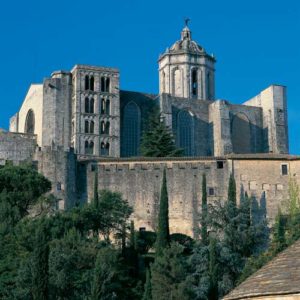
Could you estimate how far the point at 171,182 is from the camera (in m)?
60.5

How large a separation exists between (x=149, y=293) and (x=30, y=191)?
1630cm

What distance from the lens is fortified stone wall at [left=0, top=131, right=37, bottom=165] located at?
71.7 meters

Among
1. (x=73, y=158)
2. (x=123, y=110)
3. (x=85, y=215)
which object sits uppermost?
(x=123, y=110)

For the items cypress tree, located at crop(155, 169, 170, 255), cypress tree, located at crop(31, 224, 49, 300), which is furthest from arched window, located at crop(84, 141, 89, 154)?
cypress tree, located at crop(31, 224, 49, 300)

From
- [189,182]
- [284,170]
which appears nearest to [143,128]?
[189,182]

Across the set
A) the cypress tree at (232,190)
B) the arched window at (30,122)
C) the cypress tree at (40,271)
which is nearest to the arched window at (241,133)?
the arched window at (30,122)

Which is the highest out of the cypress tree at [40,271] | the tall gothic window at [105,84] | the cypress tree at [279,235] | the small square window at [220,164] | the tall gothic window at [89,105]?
the tall gothic window at [105,84]

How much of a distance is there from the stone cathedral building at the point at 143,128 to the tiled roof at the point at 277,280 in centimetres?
4488

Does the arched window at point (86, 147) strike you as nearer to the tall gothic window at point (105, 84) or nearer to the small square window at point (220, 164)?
the tall gothic window at point (105, 84)

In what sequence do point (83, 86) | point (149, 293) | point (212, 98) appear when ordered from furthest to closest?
1. point (212, 98)
2. point (83, 86)
3. point (149, 293)

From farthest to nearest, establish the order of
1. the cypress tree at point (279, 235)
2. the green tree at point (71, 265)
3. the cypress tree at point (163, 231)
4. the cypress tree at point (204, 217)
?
the cypress tree at point (204, 217), the cypress tree at point (163, 231), the cypress tree at point (279, 235), the green tree at point (71, 265)

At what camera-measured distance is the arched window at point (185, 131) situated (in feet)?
272

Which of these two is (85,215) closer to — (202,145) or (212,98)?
(202,145)

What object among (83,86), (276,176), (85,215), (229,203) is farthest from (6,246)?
(83,86)
